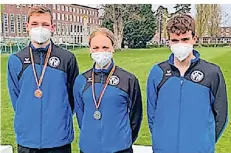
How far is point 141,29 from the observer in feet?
10.6

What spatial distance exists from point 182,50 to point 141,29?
1.27 metres

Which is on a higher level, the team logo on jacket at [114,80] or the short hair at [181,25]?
the short hair at [181,25]

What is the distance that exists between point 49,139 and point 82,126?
23 cm

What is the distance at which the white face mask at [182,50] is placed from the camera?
199 centimetres

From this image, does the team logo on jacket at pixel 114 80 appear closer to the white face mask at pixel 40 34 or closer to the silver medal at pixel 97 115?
the silver medal at pixel 97 115

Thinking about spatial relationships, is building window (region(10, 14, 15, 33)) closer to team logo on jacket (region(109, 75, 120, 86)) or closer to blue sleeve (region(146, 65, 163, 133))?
team logo on jacket (region(109, 75, 120, 86))

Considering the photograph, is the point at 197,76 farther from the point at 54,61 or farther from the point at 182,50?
the point at 54,61

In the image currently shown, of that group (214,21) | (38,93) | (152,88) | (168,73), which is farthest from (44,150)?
(214,21)

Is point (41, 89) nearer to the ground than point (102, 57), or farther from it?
nearer to the ground

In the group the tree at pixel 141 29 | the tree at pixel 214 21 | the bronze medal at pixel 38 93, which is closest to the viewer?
the bronze medal at pixel 38 93

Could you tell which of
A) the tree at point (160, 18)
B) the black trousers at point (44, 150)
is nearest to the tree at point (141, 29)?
the tree at point (160, 18)

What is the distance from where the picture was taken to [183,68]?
2062 millimetres

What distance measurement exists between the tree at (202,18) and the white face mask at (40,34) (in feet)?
4.02

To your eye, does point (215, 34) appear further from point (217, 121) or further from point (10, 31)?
point (10, 31)
